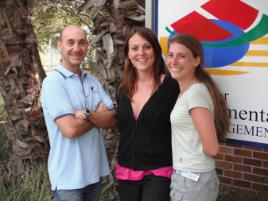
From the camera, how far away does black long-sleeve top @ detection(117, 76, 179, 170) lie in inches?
105

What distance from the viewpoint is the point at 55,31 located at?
425 inches

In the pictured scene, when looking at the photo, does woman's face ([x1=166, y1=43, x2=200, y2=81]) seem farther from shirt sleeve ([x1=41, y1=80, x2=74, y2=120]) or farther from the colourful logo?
shirt sleeve ([x1=41, y1=80, x2=74, y2=120])

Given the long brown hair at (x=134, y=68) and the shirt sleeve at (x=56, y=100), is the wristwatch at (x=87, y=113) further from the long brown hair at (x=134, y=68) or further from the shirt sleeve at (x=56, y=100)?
the long brown hair at (x=134, y=68)

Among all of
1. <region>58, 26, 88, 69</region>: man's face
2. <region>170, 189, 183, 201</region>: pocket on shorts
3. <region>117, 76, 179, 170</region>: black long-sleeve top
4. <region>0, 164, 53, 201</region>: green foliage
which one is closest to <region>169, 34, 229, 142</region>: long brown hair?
<region>117, 76, 179, 170</region>: black long-sleeve top

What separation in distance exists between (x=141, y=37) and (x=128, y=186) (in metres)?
0.97

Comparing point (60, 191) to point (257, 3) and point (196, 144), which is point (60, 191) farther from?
point (257, 3)

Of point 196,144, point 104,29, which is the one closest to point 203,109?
point 196,144

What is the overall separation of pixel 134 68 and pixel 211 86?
2.13ft

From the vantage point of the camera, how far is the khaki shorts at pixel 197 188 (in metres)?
2.40

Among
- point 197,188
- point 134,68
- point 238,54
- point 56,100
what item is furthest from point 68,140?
point 238,54

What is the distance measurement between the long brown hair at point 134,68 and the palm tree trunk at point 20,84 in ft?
7.43

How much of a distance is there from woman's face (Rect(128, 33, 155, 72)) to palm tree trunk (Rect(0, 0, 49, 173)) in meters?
2.41

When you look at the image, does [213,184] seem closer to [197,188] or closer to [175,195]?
[197,188]

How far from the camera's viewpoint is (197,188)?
240cm
